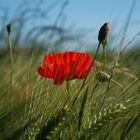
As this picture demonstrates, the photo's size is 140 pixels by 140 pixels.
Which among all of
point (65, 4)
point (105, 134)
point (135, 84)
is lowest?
point (105, 134)

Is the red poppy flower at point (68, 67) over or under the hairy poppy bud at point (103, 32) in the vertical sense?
under

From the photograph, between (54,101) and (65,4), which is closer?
(54,101)

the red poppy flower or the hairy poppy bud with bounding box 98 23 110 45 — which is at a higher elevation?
the hairy poppy bud with bounding box 98 23 110 45

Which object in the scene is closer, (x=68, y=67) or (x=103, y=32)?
(x=103, y=32)

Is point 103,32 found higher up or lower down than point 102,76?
higher up

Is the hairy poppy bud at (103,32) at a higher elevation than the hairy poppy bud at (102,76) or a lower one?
higher

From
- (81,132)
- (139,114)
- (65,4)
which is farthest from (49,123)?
(65,4)

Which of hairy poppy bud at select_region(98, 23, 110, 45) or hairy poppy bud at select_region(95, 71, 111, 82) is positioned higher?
hairy poppy bud at select_region(98, 23, 110, 45)

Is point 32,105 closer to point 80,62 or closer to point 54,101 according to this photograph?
point 54,101
